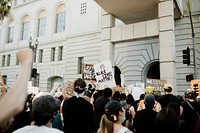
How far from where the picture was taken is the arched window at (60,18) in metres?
27.0

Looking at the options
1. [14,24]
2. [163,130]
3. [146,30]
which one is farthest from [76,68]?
[163,130]

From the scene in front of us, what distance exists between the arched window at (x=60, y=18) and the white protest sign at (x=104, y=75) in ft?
59.2

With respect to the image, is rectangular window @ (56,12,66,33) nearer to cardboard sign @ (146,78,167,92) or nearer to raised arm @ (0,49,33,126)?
cardboard sign @ (146,78,167,92)

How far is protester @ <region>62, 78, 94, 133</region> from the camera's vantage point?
4528mm

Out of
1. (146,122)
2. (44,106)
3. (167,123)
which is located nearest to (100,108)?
(146,122)

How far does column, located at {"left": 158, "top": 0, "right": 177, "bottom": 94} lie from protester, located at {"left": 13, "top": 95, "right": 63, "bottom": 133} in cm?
1144

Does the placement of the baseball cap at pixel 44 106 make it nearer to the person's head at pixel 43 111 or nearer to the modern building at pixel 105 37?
the person's head at pixel 43 111

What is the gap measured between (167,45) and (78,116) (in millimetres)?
10089

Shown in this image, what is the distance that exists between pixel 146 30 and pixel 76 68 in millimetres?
10707

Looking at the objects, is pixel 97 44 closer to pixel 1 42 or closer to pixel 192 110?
pixel 192 110

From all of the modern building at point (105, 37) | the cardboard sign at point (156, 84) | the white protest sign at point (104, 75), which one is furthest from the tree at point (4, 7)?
the cardboard sign at point (156, 84)

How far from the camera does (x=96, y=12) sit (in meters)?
22.9

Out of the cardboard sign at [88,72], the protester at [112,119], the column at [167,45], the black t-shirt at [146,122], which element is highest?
the column at [167,45]

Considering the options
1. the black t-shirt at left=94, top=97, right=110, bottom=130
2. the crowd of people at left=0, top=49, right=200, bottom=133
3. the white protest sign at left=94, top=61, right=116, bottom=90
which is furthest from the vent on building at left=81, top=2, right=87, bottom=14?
the black t-shirt at left=94, top=97, right=110, bottom=130
